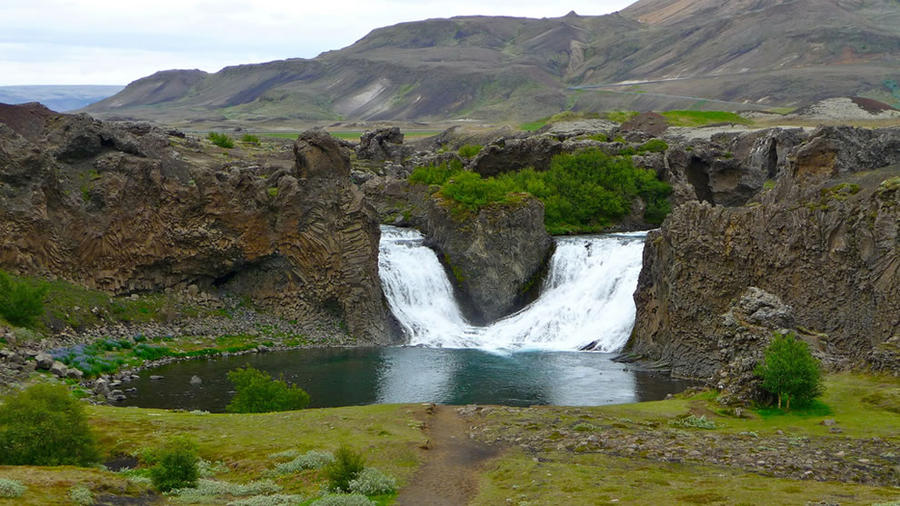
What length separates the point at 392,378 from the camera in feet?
187

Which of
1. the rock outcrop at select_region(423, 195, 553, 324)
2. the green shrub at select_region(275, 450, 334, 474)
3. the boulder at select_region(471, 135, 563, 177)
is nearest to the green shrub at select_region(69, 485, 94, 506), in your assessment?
the green shrub at select_region(275, 450, 334, 474)

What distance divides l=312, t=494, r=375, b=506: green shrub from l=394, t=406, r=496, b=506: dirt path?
1.54m

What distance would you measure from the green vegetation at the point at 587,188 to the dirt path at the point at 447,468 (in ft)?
193

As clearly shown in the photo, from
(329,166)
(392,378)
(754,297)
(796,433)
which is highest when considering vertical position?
(329,166)

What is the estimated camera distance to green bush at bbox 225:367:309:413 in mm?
42781

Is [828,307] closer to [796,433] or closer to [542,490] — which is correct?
[796,433]

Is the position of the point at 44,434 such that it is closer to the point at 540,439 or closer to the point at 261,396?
the point at 261,396

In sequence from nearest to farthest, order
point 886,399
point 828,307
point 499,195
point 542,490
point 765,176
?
point 542,490 → point 886,399 → point 828,307 → point 499,195 → point 765,176

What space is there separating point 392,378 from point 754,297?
23.2 meters

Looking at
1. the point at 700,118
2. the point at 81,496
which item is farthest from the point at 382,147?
the point at 81,496

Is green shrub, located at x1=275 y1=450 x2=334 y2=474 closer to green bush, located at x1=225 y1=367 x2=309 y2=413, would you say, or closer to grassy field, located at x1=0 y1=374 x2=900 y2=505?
grassy field, located at x1=0 y1=374 x2=900 y2=505

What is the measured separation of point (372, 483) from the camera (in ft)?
84.0

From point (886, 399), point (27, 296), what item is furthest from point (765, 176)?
point (27, 296)

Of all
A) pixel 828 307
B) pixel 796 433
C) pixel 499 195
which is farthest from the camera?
pixel 499 195
